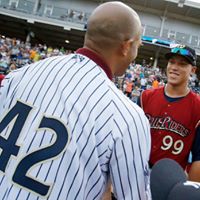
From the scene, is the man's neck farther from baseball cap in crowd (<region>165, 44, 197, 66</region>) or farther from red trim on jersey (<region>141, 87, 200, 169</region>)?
baseball cap in crowd (<region>165, 44, 197, 66</region>)

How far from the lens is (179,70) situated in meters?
3.04

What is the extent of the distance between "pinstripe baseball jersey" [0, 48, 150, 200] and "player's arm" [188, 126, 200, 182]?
3.79 feet

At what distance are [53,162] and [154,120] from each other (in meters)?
1.69

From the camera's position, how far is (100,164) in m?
1.45

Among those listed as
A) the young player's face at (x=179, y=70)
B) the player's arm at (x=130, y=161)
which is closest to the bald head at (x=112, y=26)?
the player's arm at (x=130, y=161)

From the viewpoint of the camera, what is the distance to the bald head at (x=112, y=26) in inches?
62.9

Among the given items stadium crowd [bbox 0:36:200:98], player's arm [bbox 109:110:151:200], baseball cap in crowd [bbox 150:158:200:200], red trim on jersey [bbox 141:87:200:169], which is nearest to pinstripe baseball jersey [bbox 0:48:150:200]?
player's arm [bbox 109:110:151:200]

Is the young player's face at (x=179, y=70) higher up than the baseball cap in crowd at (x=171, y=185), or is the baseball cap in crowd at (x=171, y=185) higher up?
the young player's face at (x=179, y=70)

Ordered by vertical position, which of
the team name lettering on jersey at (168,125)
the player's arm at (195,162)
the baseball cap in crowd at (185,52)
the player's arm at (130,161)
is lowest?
the player's arm at (195,162)

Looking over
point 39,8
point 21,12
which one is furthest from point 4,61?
point 39,8

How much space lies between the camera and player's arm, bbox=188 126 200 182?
2573mm

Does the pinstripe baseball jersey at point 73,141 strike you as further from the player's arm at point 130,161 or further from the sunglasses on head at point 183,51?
the sunglasses on head at point 183,51

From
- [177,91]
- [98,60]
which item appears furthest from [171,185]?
[177,91]

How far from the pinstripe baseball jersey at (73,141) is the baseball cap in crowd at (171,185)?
0.35 meters
